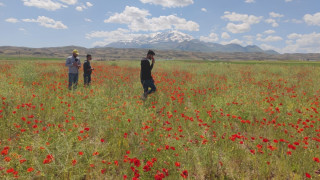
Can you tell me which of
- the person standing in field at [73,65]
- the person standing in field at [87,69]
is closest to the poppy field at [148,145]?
the person standing in field at [73,65]

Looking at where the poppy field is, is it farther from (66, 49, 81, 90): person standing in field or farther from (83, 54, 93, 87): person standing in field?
(83, 54, 93, 87): person standing in field

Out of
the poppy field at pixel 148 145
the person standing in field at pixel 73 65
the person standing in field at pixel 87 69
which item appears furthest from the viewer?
the person standing in field at pixel 87 69

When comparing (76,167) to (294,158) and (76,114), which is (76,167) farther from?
(294,158)

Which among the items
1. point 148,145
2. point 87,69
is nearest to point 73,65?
point 87,69

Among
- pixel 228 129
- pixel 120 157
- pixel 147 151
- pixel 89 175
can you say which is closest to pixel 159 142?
pixel 147 151

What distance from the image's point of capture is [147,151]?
3.41 m

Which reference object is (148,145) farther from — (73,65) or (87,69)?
(87,69)

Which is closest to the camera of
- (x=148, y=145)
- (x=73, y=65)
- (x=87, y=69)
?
(x=148, y=145)

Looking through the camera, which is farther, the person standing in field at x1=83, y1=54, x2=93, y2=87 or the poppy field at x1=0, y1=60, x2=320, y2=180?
the person standing in field at x1=83, y1=54, x2=93, y2=87

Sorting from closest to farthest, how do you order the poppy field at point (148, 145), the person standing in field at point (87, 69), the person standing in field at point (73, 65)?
1. the poppy field at point (148, 145)
2. the person standing in field at point (73, 65)
3. the person standing in field at point (87, 69)

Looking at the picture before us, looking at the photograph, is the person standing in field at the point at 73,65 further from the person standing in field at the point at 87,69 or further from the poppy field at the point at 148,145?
the poppy field at the point at 148,145

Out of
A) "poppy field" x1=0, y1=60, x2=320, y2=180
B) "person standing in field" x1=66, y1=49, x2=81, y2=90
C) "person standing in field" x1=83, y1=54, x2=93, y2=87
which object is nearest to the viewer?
"poppy field" x1=0, y1=60, x2=320, y2=180

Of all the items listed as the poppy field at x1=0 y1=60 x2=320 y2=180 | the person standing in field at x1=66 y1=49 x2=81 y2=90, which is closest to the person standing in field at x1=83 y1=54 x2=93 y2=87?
the person standing in field at x1=66 y1=49 x2=81 y2=90

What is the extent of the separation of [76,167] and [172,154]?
5.09 feet
